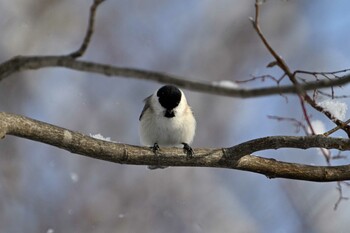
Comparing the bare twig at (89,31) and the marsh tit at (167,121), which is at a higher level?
the marsh tit at (167,121)

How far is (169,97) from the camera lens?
2.93 m

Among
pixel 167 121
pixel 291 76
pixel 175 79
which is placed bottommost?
pixel 175 79

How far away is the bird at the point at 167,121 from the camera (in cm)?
294

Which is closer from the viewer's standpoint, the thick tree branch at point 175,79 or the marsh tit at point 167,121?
the thick tree branch at point 175,79

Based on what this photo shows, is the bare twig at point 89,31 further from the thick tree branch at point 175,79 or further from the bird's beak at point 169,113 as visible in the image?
the bird's beak at point 169,113

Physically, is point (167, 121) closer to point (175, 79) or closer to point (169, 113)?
point (169, 113)

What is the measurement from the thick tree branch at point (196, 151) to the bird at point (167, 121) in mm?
778

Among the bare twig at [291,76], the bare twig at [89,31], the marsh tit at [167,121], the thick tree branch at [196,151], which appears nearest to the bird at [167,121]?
the marsh tit at [167,121]

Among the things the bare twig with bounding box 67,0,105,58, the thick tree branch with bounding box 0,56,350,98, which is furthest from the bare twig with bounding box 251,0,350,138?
the bare twig with bounding box 67,0,105,58

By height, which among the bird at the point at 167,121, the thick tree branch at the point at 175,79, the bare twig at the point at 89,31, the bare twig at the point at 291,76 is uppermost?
the bird at the point at 167,121

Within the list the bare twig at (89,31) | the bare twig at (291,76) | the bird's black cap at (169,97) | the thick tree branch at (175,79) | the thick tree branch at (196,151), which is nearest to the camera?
the thick tree branch at (175,79)

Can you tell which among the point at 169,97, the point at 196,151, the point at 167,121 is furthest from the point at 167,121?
the point at 196,151

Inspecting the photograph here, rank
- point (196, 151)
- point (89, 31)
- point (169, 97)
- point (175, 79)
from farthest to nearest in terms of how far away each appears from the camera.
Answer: point (169, 97)
point (196, 151)
point (89, 31)
point (175, 79)

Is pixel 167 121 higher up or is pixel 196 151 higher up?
pixel 167 121
